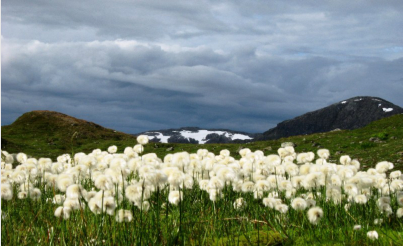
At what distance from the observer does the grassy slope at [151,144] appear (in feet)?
104

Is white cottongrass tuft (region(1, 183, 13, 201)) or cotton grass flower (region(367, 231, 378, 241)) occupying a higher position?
white cottongrass tuft (region(1, 183, 13, 201))

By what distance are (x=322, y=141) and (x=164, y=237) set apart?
37.3 m

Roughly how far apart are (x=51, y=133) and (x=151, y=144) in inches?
652

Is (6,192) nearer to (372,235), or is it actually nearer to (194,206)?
(194,206)

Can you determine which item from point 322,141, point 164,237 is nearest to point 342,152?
point 322,141

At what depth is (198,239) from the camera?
5.87 metres

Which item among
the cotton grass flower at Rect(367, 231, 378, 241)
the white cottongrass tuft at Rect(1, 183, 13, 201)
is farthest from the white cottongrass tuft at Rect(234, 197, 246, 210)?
the white cottongrass tuft at Rect(1, 183, 13, 201)

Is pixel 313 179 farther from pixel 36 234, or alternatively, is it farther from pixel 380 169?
pixel 36 234

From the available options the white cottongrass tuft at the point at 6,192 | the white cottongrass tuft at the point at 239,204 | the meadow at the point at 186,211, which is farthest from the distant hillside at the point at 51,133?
the white cottongrass tuft at the point at 239,204

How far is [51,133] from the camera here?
179ft

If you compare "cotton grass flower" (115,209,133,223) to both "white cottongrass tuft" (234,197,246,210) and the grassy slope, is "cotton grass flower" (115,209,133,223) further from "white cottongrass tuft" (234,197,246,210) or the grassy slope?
the grassy slope

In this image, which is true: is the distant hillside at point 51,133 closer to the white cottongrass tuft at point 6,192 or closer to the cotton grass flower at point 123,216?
the white cottongrass tuft at point 6,192

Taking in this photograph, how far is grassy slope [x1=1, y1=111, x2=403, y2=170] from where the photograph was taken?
31772mm

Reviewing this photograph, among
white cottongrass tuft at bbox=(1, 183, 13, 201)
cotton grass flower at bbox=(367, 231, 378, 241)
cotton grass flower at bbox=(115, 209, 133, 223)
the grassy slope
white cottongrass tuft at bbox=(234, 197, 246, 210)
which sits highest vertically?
the grassy slope
